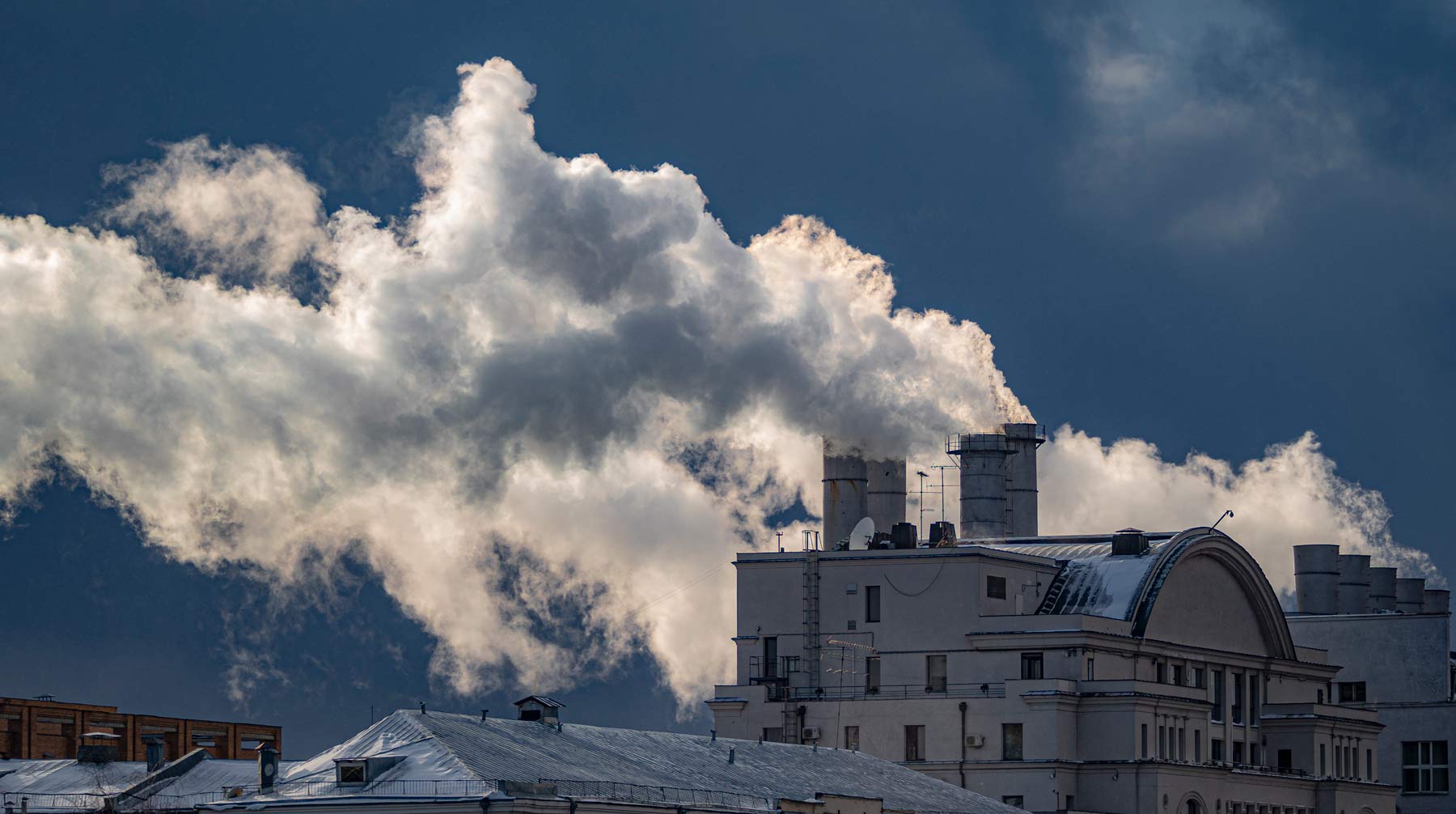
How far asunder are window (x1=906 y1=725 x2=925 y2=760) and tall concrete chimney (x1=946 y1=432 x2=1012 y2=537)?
84.8 feet

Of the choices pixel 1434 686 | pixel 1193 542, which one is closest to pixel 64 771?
pixel 1193 542

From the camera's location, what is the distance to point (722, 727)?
120 metres

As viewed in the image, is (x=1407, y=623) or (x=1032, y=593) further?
(x=1407, y=623)

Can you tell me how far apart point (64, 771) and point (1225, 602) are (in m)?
60.2

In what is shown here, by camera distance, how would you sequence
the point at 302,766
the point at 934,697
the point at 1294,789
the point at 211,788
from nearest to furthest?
1. the point at 302,766
2. the point at 211,788
3. the point at 934,697
4. the point at 1294,789

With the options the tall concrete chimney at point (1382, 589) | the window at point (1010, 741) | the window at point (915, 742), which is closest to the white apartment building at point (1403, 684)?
the tall concrete chimney at point (1382, 589)

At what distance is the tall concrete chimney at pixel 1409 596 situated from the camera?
6142 inches

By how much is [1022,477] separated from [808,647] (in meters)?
32.1

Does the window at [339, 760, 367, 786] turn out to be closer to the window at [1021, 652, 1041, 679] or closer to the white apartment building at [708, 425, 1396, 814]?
the white apartment building at [708, 425, 1396, 814]

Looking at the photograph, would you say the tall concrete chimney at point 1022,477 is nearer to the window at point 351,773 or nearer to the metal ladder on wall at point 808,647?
the metal ladder on wall at point 808,647

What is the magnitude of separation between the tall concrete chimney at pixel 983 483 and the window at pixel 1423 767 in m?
26.2

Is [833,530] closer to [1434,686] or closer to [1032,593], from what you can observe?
[1032,593]

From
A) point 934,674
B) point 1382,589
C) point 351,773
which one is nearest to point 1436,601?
point 1382,589

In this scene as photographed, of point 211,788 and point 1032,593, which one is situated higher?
point 1032,593
